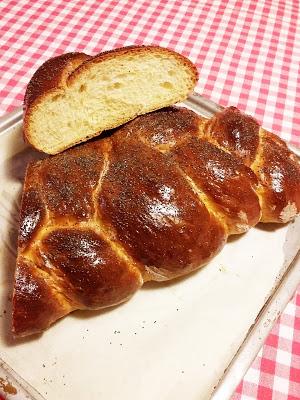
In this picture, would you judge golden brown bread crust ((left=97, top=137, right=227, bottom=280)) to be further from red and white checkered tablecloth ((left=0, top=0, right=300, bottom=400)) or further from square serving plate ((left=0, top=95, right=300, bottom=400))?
red and white checkered tablecloth ((left=0, top=0, right=300, bottom=400))

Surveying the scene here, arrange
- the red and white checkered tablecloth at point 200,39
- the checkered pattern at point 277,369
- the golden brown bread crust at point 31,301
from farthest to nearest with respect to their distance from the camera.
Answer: the red and white checkered tablecloth at point 200,39
the checkered pattern at point 277,369
the golden brown bread crust at point 31,301

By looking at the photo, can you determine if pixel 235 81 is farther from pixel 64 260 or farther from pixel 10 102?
pixel 64 260

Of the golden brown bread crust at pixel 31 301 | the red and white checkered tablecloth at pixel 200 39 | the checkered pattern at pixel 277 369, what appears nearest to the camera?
the golden brown bread crust at pixel 31 301

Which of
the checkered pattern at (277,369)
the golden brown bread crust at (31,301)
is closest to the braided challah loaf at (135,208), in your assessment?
the golden brown bread crust at (31,301)

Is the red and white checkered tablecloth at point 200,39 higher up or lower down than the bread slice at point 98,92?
lower down

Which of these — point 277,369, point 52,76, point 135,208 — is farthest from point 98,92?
point 277,369

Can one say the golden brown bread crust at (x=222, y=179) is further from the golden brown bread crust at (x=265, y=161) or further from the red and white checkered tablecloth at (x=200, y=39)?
the red and white checkered tablecloth at (x=200, y=39)

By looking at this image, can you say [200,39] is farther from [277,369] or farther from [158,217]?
[277,369]

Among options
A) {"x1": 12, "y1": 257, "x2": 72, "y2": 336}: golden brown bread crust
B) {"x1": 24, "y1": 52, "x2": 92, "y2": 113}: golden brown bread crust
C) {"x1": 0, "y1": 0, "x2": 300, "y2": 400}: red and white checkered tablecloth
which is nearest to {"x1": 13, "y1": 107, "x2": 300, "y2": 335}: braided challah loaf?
{"x1": 12, "y1": 257, "x2": 72, "y2": 336}: golden brown bread crust
